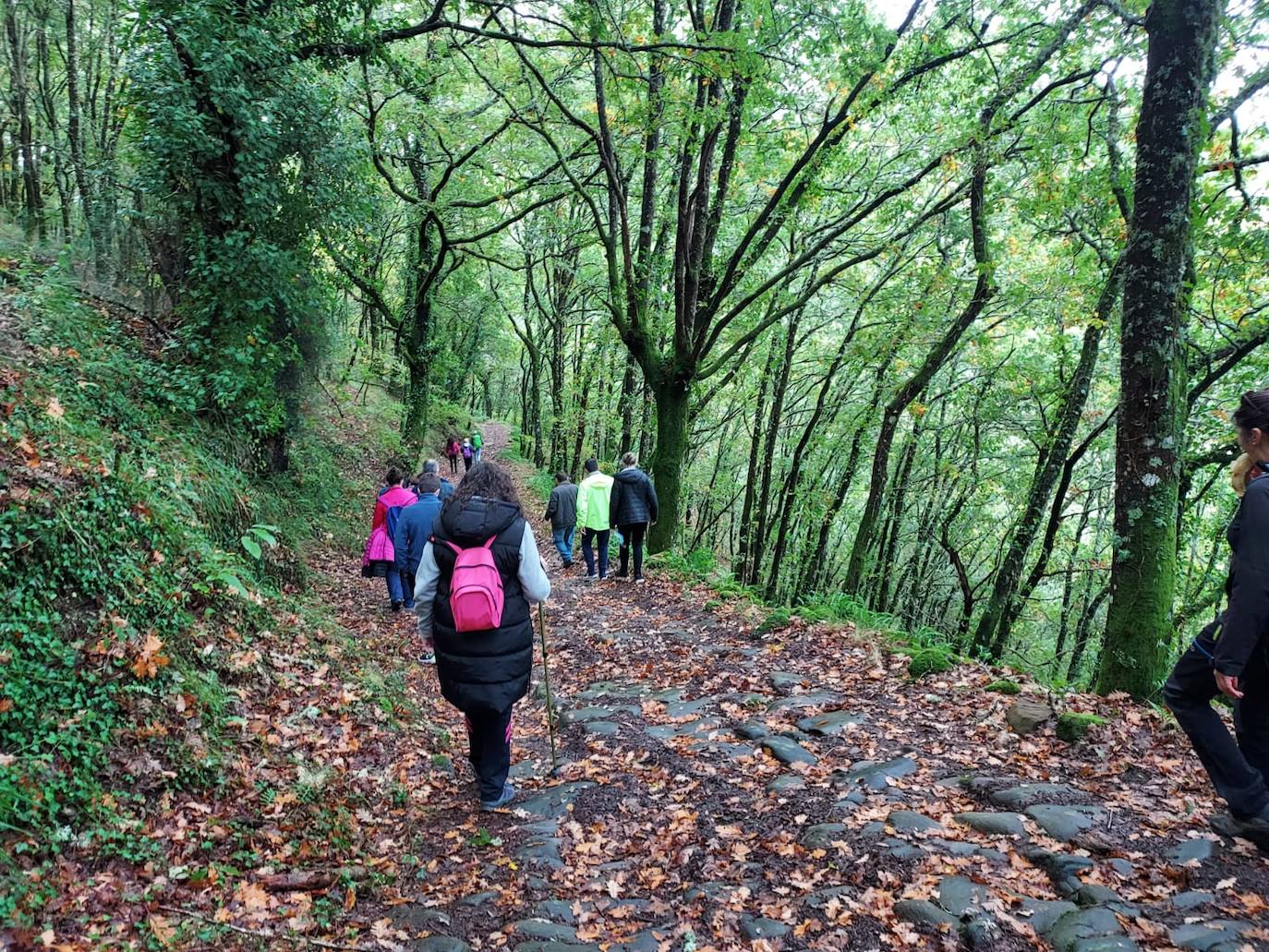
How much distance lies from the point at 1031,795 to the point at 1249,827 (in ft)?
3.44

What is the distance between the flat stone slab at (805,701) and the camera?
6.25 meters

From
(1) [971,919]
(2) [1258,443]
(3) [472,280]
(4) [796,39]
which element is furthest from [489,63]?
(1) [971,919]

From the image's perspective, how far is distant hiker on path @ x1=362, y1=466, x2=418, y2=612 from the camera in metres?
9.28

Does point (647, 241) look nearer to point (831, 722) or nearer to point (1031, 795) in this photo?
point (831, 722)

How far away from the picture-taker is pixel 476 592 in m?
4.38

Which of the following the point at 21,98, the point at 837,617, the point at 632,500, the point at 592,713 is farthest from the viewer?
the point at 21,98

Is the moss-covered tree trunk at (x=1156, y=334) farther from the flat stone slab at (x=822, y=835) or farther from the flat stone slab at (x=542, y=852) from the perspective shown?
the flat stone slab at (x=542, y=852)

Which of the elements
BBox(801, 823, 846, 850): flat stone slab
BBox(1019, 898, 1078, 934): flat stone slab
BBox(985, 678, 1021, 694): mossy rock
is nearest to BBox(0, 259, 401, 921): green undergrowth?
BBox(801, 823, 846, 850): flat stone slab

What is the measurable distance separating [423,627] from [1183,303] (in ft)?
21.7

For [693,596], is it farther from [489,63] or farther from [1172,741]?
[489,63]

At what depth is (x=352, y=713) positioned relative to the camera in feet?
18.6

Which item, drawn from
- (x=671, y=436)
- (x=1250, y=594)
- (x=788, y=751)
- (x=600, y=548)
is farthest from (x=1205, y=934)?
(x=671, y=436)

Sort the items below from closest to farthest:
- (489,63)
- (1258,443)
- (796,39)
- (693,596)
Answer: (1258,443)
(796,39)
(693,596)
(489,63)

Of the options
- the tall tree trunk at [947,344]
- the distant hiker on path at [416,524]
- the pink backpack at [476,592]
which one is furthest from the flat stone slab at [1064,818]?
the tall tree trunk at [947,344]
